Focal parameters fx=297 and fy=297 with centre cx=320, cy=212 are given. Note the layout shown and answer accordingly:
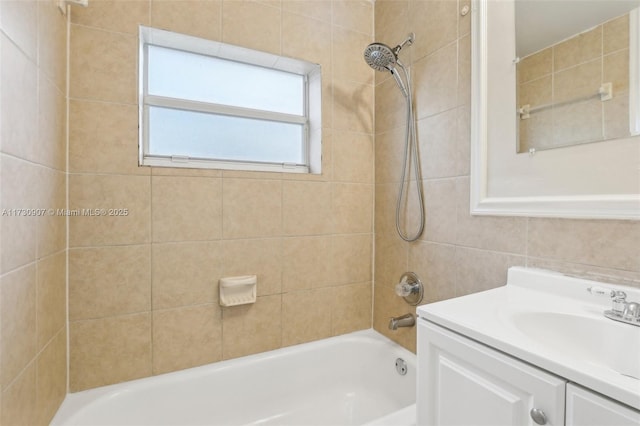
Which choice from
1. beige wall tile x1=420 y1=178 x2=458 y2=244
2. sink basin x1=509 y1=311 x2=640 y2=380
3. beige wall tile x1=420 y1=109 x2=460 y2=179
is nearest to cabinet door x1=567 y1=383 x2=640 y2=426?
sink basin x1=509 y1=311 x2=640 y2=380

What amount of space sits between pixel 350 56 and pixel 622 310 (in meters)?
1.63

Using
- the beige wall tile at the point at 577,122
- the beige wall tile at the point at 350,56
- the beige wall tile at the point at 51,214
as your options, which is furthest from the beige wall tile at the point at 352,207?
the beige wall tile at the point at 51,214

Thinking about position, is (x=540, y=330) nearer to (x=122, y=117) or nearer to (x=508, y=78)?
(x=508, y=78)

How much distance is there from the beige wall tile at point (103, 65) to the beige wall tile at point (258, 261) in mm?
797

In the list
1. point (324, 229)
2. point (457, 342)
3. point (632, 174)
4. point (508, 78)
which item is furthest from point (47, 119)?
point (632, 174)

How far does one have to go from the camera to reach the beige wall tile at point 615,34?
0.83 meters

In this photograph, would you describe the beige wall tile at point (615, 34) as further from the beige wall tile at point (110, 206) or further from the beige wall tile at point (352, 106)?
the beige wall tile at point (110, 206)

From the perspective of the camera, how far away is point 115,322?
128 centimetres

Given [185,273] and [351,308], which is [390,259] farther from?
[185,273]

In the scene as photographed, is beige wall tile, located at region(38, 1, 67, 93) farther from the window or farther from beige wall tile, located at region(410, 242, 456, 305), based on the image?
beige wall tile, located at region(410, 242, 456, 305)

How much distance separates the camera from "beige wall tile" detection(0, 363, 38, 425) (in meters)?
0.76

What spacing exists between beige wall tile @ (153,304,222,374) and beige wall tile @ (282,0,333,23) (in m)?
1.59

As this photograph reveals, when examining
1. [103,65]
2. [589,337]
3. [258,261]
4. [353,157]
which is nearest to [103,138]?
[103,65]

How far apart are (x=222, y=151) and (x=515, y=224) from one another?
4.56 ft
